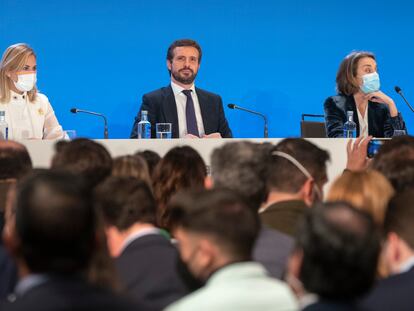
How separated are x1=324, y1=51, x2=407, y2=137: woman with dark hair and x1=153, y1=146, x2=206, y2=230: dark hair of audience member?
275 centimetres

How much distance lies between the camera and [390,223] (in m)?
1.84

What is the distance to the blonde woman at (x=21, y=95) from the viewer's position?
504 centimetres

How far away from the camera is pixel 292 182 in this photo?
98.9 inches

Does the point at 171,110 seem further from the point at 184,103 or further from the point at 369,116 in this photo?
the point at 369,116

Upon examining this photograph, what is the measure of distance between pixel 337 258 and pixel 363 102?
4.14 metres

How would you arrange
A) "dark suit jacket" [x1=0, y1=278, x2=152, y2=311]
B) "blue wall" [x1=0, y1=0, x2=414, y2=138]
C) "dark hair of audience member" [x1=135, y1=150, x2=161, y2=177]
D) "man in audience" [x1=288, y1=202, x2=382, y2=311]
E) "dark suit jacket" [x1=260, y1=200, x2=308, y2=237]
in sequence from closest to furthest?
"dark suit jacket" [x1=0, y1=278, x2=152, y2=311] → "man in audience" [x1=288, y1=202, x2=382, y2=311] → "dark suit jacket" [x1=260, y1=200, x2=308, y2=237] → "dark hair of audience member" [x1=135, y1=150, x2=161, y2=177] → "blue wall" [x1=0, y1=0, x2=414, y2=138]

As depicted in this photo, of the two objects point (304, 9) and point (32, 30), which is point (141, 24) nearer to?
point (32, 30)

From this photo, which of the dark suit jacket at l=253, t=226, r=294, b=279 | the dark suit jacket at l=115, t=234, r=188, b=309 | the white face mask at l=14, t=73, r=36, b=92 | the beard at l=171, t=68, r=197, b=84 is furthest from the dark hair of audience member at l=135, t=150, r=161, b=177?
the beard at l=171, t=68, r=197, b=84

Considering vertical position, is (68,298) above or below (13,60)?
below

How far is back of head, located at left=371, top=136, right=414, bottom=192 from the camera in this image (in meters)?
2.50

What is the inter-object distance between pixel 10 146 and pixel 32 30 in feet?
15.2

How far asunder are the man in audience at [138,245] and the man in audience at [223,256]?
18 cm

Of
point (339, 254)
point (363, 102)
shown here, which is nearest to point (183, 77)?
point (363, 102)

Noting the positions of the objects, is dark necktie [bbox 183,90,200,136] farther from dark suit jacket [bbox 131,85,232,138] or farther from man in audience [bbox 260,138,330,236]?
man in audience [bbox 260,138,330,236]
